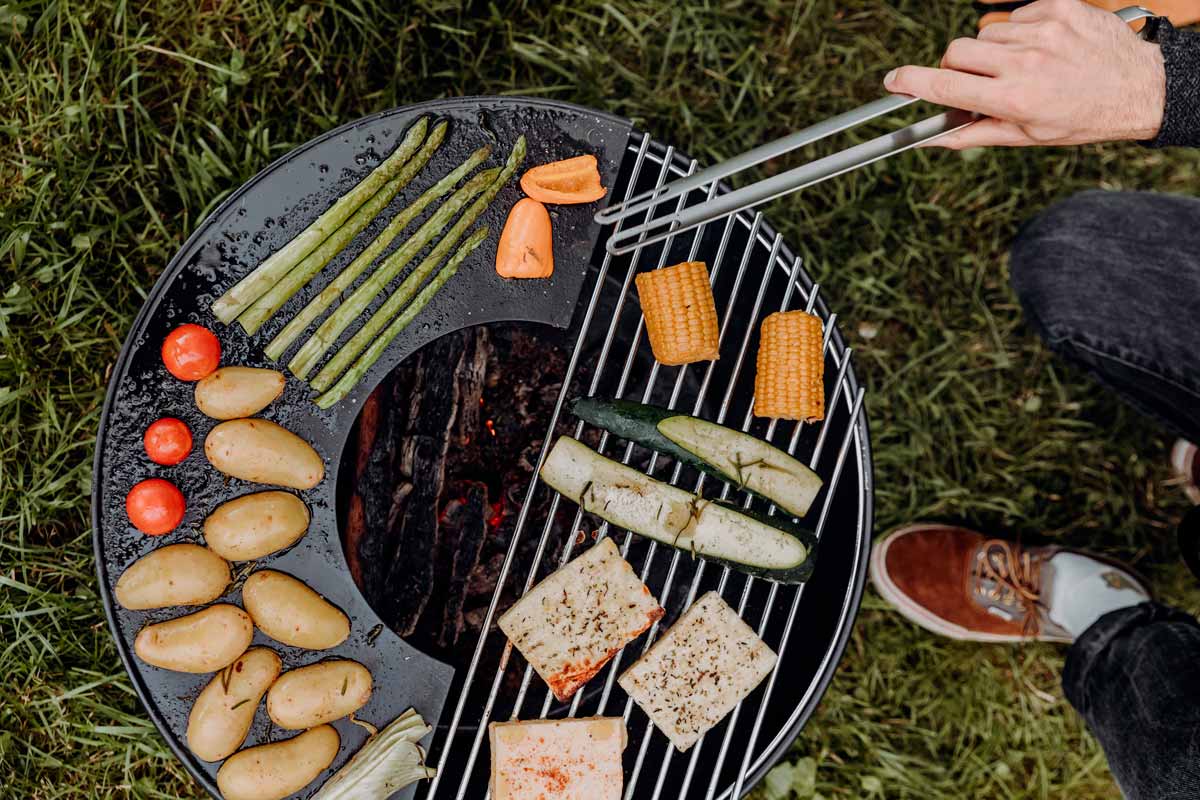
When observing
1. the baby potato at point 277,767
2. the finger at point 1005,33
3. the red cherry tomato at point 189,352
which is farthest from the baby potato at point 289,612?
the finger at point 1005,33

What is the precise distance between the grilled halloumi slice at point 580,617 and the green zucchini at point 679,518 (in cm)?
17

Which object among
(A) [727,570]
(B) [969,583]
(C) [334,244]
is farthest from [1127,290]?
(C) [334,244]

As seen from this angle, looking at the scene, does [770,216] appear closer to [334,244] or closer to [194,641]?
[334,244]

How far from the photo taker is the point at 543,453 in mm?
3066

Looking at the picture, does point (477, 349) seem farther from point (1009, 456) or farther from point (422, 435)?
point (1009, 456)

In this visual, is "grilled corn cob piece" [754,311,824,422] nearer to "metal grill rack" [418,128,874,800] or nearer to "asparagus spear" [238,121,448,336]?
"metal grill rack" [418,128,874,800]

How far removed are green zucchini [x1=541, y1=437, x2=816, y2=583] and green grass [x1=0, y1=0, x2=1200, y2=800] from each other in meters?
1.60

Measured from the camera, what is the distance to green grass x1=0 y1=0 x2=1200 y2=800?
362 cm

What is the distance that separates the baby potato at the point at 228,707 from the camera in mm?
2783

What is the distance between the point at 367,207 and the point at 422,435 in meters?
0.96

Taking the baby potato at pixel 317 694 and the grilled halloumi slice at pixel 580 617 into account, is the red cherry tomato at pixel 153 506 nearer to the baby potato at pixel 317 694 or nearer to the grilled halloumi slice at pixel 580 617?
the baby potato at pixel 317 694

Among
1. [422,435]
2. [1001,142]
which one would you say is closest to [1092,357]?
[1001,142]

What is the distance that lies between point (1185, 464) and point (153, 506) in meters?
5.17

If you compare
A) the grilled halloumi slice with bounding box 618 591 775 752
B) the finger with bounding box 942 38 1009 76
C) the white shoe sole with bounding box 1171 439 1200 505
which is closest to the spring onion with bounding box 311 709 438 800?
the grilled halloumi slice with bounding box 618 591 775 752
